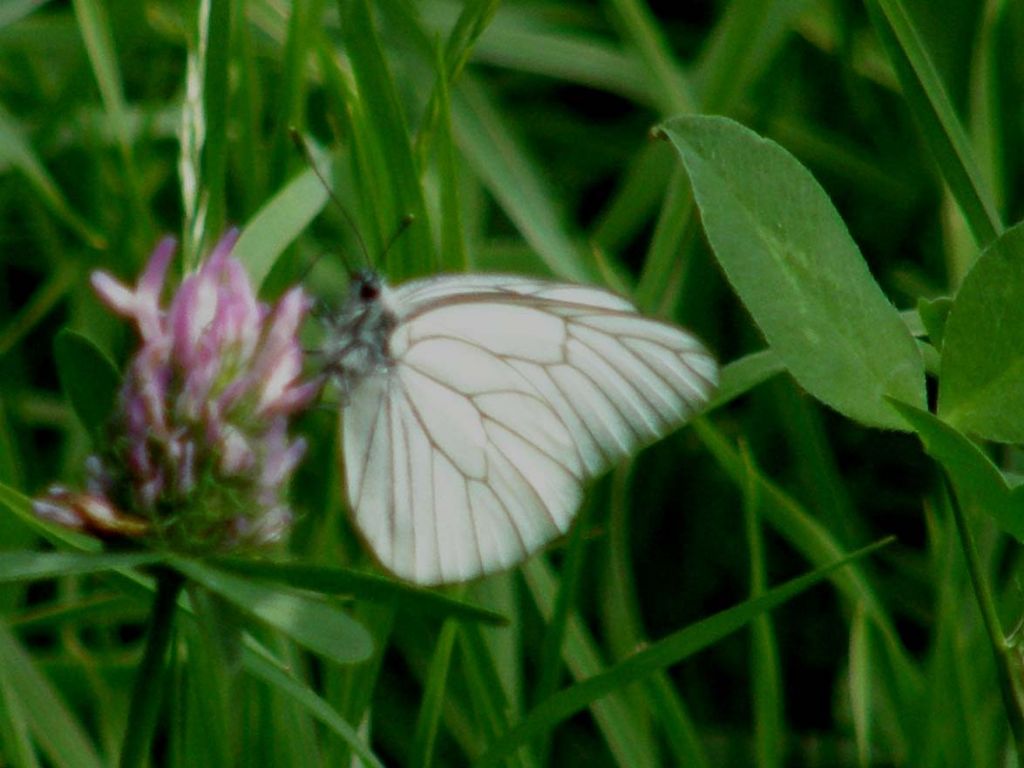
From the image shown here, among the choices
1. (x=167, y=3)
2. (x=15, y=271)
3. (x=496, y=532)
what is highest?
(x=167, y=3)

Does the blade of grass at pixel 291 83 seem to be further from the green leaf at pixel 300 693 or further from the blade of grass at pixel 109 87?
the green leaf at pixel 300 693

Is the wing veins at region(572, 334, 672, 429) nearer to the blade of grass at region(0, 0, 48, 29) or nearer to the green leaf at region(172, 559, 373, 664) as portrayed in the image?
the green leaf at region(172, 559, 373, 664)

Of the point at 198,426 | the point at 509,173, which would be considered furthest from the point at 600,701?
the point at 509,173

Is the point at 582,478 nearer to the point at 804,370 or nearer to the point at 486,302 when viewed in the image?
the point at 486,302

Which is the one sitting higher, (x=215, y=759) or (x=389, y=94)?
(x=389, y=94)

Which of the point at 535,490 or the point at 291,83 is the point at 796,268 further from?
the point at 291,83

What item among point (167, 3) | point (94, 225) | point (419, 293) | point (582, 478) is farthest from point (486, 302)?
point (167, 3)
